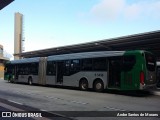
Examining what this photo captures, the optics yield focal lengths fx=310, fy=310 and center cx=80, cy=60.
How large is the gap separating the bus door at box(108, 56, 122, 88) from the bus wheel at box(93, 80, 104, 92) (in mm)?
836

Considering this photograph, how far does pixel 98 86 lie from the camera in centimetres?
2211

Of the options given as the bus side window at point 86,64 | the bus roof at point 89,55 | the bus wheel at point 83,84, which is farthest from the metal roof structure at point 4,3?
the bus wheel at point 83,84

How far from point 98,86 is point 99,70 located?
117 centimetres

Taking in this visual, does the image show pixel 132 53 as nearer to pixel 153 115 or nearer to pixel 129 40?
pixel 129 40

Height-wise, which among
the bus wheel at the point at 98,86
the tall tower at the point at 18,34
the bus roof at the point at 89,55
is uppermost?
the tall tower at the point at 18,34

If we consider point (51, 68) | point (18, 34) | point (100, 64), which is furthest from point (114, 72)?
point (18, 34)

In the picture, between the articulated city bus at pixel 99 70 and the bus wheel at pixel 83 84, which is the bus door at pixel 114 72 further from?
the bus wheel at pixel 83 84

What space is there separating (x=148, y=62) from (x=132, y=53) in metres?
1.19

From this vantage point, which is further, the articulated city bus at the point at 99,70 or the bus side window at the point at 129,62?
the bus side window at the point at 129,62

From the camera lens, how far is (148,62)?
1955 centimetres

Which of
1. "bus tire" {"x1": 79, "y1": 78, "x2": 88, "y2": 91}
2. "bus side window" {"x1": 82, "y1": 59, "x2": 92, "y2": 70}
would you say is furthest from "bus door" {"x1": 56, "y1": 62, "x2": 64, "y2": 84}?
"bus side window" {"x1": 82, "y1": 59, "x2": 92, "y2": 70}

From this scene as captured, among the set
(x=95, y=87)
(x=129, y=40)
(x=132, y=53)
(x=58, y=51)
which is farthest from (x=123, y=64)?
(x=58, y=51)

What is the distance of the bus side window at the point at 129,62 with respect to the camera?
19328 mm

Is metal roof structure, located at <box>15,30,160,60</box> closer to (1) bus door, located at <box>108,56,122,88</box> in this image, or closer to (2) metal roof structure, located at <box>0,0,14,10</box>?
(1) bus door, located at <box>108,56,122,88</box>
